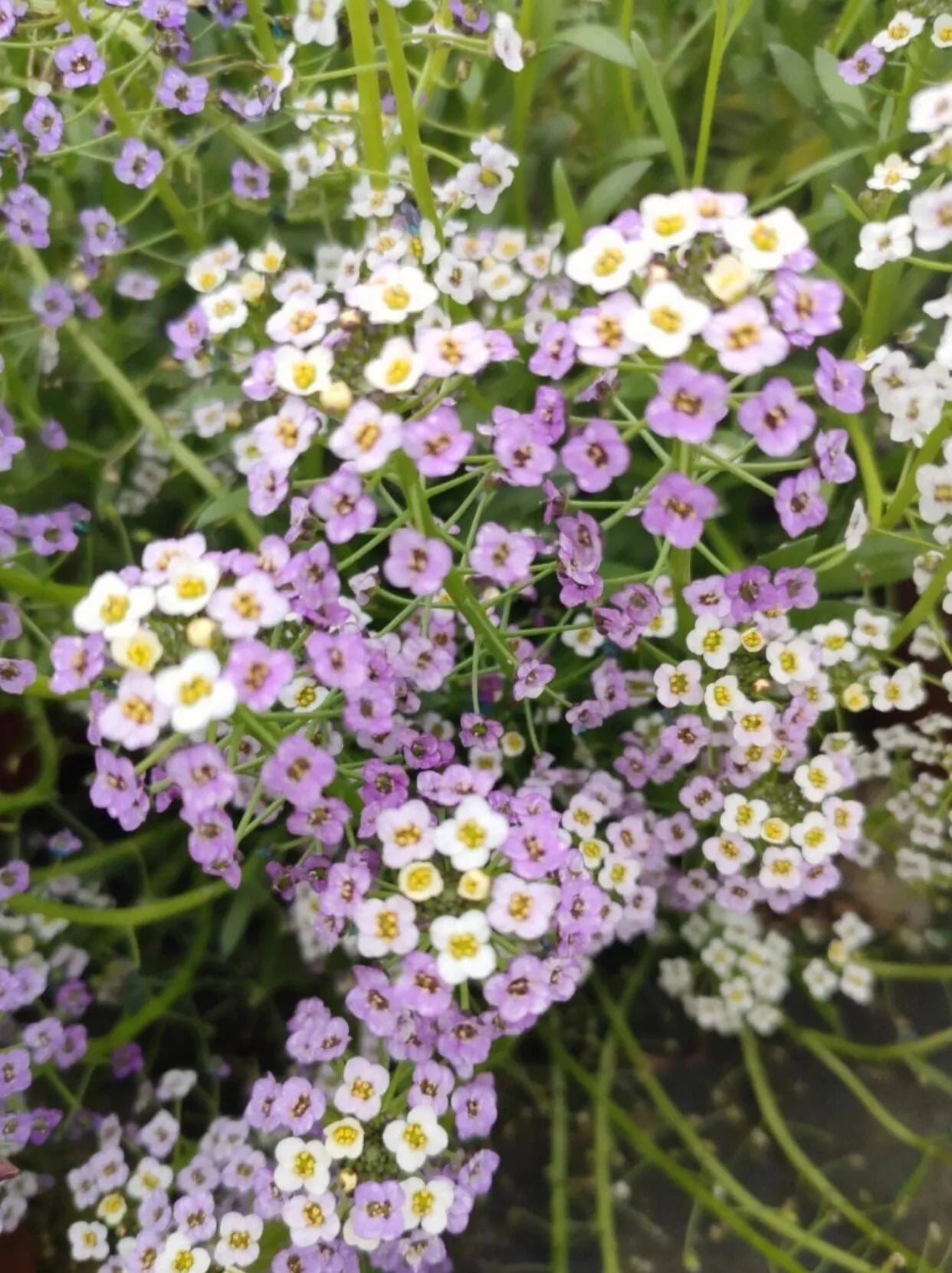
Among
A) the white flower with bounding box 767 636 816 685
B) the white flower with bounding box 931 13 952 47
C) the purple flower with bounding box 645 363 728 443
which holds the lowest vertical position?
the white flower with bounding box 767 636 816 685

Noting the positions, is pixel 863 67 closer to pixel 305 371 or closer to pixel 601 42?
pixel 601 42

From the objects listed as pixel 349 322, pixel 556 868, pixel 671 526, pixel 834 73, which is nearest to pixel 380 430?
pixel 349 322

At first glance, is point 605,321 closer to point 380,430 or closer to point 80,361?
point 380,430

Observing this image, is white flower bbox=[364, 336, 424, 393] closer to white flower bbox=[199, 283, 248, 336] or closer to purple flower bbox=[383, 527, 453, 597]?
purple flower bbox=[383, 527, 453, 597]

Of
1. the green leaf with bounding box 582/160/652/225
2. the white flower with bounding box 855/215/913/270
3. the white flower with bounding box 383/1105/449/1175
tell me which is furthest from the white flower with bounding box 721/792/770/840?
the green leaf with bounding box 582/160/652/225

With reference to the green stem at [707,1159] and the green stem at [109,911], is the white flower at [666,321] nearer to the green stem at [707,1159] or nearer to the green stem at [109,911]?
the green stem at [109,911]

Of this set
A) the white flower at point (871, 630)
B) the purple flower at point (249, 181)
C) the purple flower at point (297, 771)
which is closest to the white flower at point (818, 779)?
the white flower at point (871, 630)
